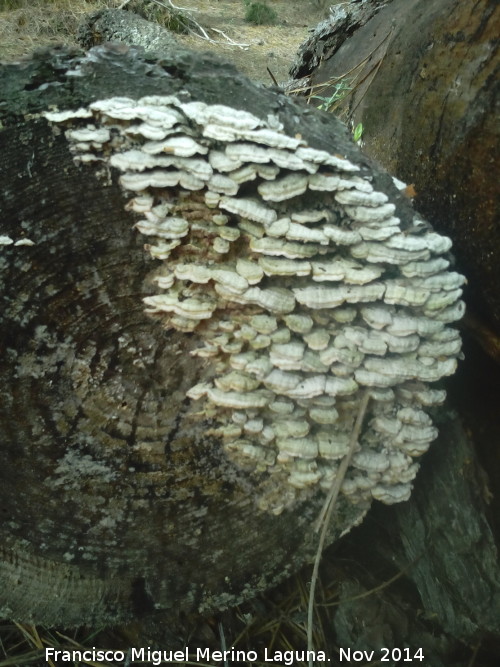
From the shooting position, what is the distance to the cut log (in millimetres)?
1114

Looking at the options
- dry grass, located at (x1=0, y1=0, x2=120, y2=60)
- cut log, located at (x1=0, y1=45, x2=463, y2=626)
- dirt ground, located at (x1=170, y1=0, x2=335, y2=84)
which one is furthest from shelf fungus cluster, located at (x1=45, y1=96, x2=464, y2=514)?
dry grass, located at (x1=0, y1=0, x2=120, y2=60)

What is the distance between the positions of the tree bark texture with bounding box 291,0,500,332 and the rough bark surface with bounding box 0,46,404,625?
0.21 metres

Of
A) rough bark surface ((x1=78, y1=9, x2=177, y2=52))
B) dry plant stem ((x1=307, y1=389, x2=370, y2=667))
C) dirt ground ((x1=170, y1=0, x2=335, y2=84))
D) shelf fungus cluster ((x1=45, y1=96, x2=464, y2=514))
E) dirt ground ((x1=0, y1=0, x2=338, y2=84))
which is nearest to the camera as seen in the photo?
shelf fungus cluster ((x1=45, y1=96, x2=464, y2=514))

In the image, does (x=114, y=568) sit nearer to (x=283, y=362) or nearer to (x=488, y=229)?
(x=283, y=362)

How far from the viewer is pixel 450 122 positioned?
1327mm

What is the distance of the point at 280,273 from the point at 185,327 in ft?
0.92

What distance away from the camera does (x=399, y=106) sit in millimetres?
1634

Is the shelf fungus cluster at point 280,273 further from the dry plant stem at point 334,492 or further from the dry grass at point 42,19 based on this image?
the dry grass at point 42,19

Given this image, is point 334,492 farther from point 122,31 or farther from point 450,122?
point 122,31

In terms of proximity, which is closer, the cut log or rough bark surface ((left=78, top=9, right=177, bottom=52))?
the cut log

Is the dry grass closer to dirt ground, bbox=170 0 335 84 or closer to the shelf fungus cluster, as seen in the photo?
dirt ground, bbox=170 0 335 84

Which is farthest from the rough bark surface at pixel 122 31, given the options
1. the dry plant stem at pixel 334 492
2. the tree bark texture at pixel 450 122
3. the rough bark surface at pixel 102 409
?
the dry plant stem at pixel 334 492

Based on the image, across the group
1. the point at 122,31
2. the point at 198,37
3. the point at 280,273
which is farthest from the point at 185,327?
the point at 198,37

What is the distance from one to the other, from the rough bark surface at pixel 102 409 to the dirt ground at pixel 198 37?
17.7ft
